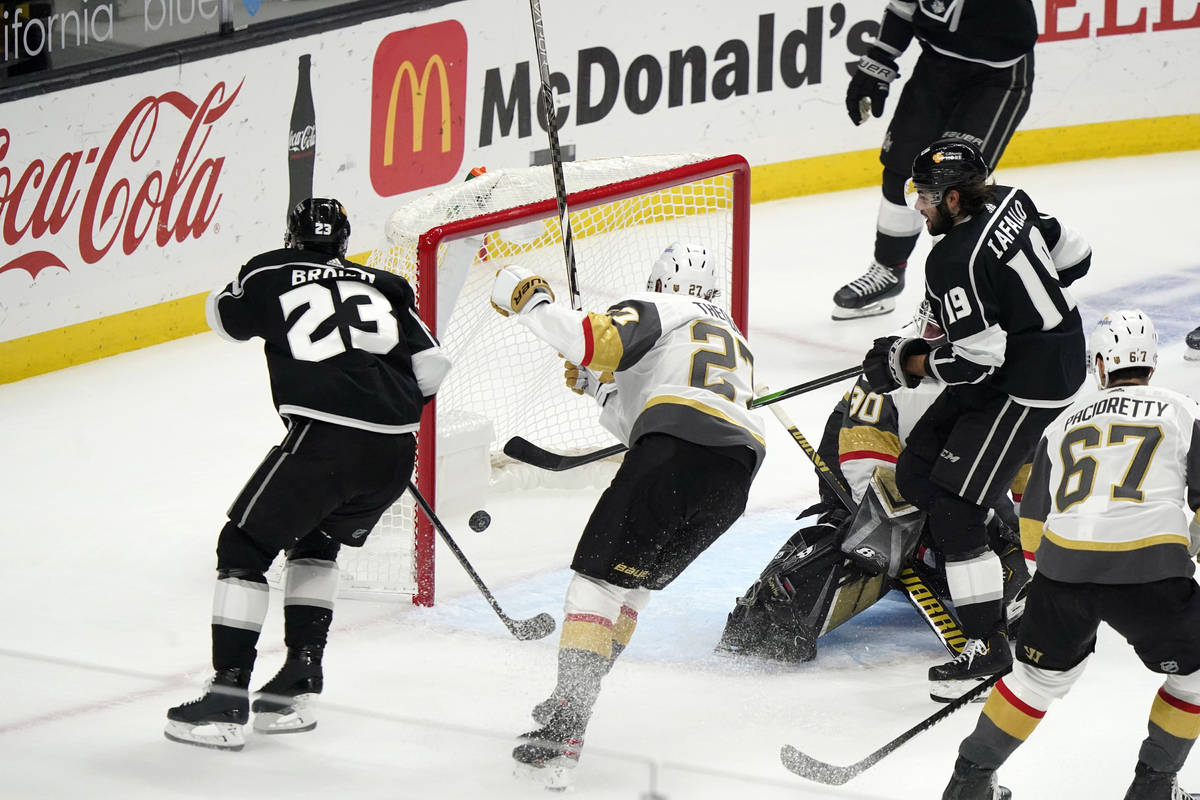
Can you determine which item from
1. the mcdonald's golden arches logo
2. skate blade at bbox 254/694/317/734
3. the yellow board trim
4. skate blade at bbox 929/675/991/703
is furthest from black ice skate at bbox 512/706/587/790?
the mcdonald's golden arches logo

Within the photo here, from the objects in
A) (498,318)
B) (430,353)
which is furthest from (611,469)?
(430,353)

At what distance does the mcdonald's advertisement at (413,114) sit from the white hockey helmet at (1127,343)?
217 cm

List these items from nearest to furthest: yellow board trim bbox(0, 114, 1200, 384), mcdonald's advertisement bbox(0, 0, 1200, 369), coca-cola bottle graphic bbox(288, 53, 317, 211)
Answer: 1. mcdonald's advertisement bbox(0, 0, 1200, 369)
2. yellow board trim bbox(0, 114, 1200, 384)
3. coca-cola bottle graphic bbox(288, 53, 317, 211)

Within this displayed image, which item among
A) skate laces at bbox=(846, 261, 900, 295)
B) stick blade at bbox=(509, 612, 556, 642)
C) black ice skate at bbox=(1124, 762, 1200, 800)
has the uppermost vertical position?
skate laces at bbox=(846, 261, 900, 295)

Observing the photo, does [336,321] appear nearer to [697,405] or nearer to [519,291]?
[519,291]

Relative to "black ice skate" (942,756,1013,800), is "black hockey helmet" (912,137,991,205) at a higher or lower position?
higher

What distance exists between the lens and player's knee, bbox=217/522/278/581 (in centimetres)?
336

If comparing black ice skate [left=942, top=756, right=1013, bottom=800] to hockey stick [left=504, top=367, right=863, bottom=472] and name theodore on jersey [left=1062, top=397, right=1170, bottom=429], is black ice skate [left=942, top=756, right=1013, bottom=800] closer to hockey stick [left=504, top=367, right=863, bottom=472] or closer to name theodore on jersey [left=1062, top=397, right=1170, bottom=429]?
name theodore on jersey [left=1062, top=397, right=1170, bottom=429]

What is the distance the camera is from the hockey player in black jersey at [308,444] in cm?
334

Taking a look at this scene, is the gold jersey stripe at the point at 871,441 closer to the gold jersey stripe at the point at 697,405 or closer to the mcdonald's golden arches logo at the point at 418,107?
the gold jersey stripe at the point at 697,405

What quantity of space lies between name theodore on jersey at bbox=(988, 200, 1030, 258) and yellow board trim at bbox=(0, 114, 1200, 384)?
10.8 feet

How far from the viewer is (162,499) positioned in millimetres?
4953

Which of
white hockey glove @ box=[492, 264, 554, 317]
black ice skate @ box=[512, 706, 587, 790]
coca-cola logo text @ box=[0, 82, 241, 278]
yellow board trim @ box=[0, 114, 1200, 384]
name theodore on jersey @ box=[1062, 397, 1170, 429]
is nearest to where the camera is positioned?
black ice skate @ box=[512, 706, 587, 790]

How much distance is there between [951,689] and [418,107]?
352cm
